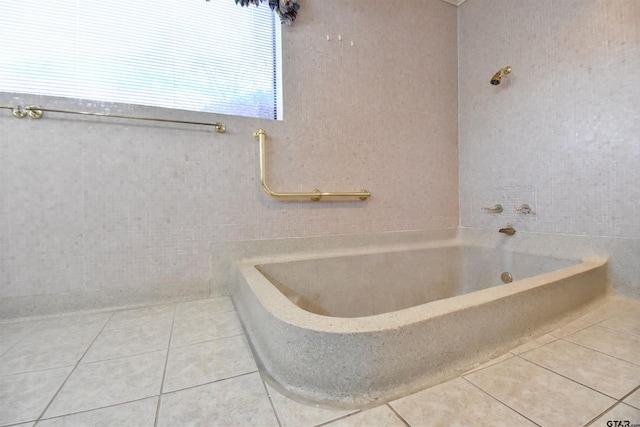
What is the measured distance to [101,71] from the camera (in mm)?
1223

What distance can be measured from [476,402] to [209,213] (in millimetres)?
1310

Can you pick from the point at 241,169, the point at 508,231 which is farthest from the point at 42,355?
the point at 508,231

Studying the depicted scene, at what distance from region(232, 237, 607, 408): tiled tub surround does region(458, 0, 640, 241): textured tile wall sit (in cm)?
34

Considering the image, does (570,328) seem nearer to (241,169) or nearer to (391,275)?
(391,275)

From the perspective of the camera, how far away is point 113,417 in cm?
56

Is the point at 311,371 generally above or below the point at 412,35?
below

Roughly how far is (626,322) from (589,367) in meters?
0.51

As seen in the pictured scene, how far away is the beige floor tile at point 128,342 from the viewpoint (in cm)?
81

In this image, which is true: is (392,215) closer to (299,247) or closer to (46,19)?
(299,247)

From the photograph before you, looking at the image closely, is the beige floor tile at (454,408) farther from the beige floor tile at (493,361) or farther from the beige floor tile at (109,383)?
the beige floor tile at (109,383)

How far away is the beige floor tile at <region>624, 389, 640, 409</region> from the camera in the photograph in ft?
1.89

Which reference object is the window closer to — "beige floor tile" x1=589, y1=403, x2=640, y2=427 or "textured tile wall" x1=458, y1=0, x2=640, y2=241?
"textured tile wall" x1=458, y1=0, x2=640, y2=241

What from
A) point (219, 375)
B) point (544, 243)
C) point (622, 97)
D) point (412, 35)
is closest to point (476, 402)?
point (219, 375)

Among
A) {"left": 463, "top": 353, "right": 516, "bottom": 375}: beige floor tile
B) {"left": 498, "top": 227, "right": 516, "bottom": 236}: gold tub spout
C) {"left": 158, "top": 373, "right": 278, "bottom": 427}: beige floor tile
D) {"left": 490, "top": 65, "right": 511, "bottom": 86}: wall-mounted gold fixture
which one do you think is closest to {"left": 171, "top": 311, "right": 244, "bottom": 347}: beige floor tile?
{"left": 158, "top": 373, "right": 278, "bottom": 427}: beige floor tile
